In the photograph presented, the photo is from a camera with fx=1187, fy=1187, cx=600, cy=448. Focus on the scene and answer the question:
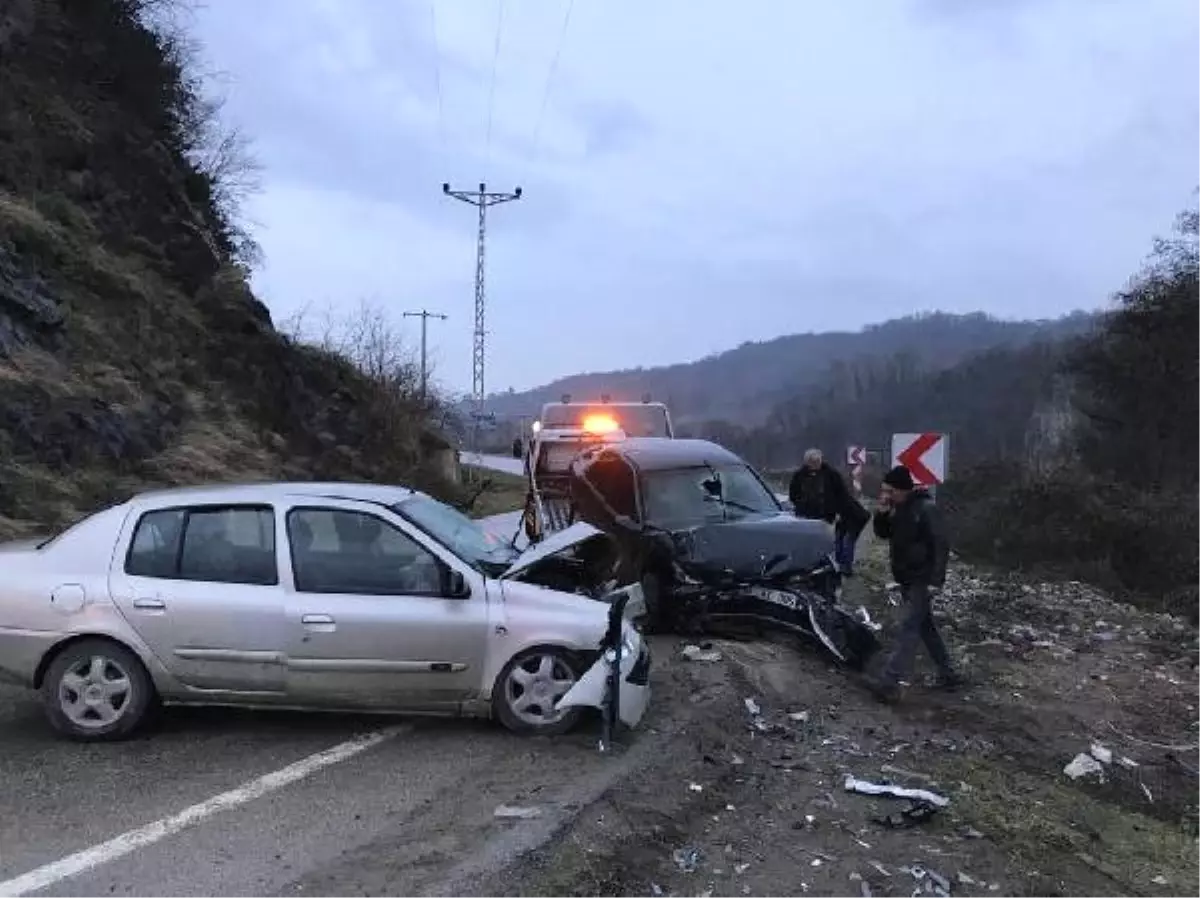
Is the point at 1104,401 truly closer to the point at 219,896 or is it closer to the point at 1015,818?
the point at 1015,818

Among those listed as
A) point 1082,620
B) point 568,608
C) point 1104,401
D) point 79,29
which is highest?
point 79,29

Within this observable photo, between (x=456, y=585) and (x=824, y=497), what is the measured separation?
7.48 metres

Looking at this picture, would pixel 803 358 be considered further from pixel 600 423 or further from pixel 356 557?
pixel 356 557

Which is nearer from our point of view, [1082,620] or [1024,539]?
[1082,620]

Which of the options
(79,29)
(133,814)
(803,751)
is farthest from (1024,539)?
(79,29)

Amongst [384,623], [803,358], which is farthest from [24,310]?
[803,358]

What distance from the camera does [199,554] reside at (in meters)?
7.08

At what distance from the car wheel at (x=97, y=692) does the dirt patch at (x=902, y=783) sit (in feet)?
9.69

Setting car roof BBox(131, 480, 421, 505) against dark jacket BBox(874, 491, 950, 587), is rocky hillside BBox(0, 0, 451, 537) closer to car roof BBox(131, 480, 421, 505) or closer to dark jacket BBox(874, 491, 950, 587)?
car roof BBox(131, 480, 421, 505)

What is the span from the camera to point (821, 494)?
1355cm

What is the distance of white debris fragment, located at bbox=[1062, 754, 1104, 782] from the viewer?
7.26 metres

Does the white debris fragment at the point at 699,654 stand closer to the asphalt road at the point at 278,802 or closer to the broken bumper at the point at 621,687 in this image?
the broken bumper at the point at 621,687

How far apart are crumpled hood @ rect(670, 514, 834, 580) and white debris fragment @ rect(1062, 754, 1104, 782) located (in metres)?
3.04

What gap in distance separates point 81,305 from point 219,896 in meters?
19.0
